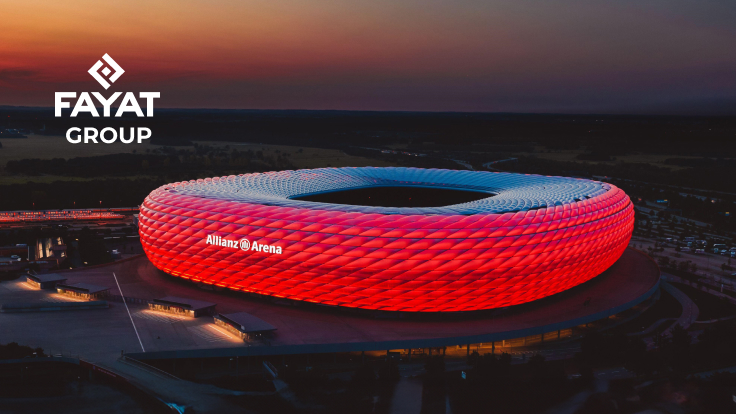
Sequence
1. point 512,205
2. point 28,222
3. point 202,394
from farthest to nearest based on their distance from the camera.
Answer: point 28,222 → point 512,205 → point 202,394

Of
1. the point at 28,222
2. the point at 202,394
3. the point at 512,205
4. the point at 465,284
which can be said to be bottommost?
the point at 28,222

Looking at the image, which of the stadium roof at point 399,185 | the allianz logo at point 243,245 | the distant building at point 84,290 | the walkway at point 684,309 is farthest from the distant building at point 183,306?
the walkway at point 684,309

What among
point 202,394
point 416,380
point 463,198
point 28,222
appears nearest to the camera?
point 202,394

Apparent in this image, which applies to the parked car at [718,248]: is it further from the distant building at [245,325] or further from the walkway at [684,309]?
the distant building at [245,325]

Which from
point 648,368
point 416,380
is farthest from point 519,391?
point 648,368

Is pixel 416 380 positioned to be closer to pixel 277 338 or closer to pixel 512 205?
pixel 277 338

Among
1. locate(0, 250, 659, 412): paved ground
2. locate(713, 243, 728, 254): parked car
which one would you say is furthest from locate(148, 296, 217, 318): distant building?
locate(713, 243, 728, 254): parked car

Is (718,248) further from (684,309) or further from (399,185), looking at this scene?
(399,185)

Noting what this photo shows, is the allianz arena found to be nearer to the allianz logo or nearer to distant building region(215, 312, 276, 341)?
the allianz logo
